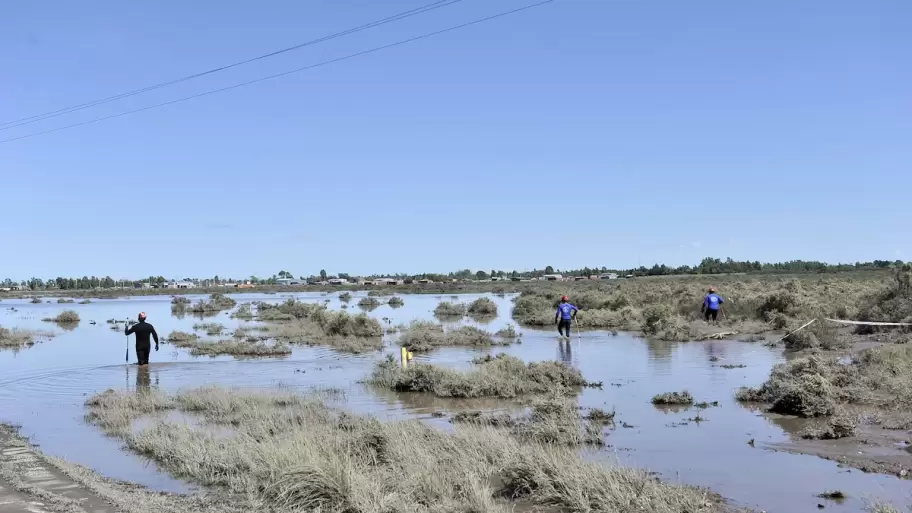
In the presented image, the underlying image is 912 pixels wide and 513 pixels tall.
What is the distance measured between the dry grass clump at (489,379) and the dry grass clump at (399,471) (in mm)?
4476

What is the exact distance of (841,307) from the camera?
2981cm

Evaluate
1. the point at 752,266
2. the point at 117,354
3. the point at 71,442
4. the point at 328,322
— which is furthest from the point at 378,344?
the point at 752,266

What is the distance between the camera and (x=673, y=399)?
14.2 meters

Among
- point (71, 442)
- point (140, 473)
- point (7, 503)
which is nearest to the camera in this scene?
point (7, 503)

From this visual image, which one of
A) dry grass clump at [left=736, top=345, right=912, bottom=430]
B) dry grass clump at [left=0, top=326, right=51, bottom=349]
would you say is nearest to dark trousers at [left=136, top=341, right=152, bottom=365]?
Result: dry grass clump at [left=0, top=326, right=51, bottom=349]

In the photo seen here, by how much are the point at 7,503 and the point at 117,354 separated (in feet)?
69.3

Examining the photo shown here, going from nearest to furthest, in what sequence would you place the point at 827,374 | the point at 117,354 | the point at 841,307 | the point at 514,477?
the point at 514,477, the point at 827,374, the point at 117,354, the point at 841,307

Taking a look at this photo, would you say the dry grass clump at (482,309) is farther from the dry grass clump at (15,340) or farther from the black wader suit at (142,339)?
the black wader suit at (142,339)

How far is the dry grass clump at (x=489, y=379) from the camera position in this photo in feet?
52.6

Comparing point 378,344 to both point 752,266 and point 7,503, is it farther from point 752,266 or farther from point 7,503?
point 752,266

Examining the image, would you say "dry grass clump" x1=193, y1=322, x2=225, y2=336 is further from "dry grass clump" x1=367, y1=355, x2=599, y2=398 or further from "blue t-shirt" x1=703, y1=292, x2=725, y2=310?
"blue t-shirt" x1=703, y1=292, x2=725, y2=310

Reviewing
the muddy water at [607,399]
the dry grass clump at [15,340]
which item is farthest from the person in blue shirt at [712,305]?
the dry grass clump at [15,340]

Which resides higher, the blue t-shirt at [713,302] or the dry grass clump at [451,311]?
the blue t-shirt at [713,302]

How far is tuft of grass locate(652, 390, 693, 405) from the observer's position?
556 inches
